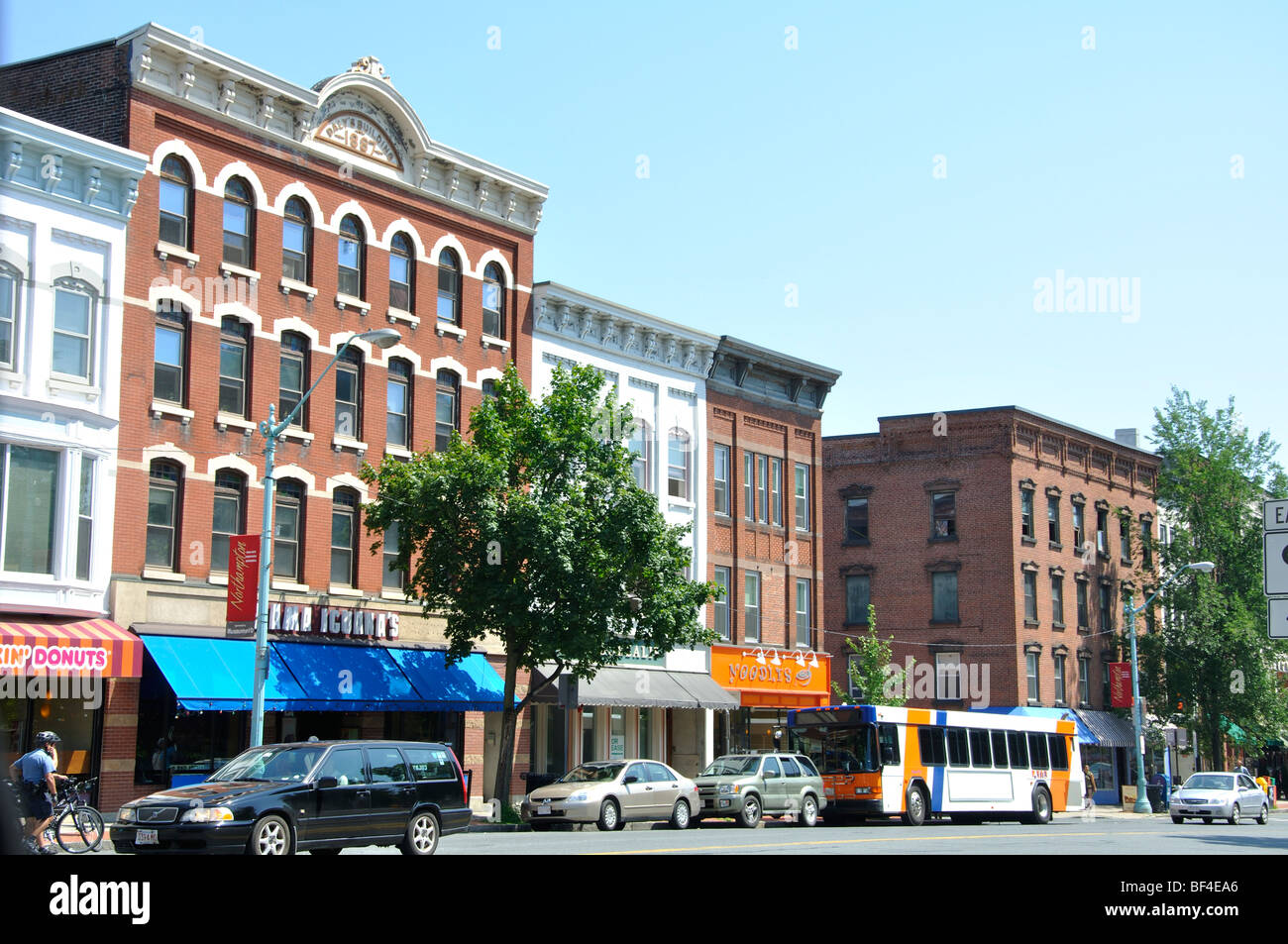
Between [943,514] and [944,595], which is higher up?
[943,514]

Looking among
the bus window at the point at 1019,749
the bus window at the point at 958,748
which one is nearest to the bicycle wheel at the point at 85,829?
the bus window at the point at 958,748

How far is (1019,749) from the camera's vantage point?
36688mm

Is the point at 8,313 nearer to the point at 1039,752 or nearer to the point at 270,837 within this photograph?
the point at 270,837

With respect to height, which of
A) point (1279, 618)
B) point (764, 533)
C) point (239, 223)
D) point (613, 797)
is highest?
point (239, 223)

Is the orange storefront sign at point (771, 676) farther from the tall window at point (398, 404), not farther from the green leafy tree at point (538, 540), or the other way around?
the tall window at point (398, 404)

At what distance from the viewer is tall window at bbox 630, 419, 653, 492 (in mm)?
40844

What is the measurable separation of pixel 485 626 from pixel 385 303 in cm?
872

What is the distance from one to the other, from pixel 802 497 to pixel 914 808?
16490 millimetres

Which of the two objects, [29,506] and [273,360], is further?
[273,360]

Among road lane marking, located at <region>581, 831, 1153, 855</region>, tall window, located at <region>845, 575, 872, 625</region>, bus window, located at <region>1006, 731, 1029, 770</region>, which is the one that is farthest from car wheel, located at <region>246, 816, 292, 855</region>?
tall window, located at <region>845, 575, 872, 625</region>

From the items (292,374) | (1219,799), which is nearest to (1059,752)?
(1219,799)

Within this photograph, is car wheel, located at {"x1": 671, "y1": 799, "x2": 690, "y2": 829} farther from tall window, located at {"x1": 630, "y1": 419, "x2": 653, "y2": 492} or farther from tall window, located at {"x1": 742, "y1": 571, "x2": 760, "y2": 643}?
tall window, located at {"x1": 742, "y1": 571, "x2": 760, "y2": 643}
